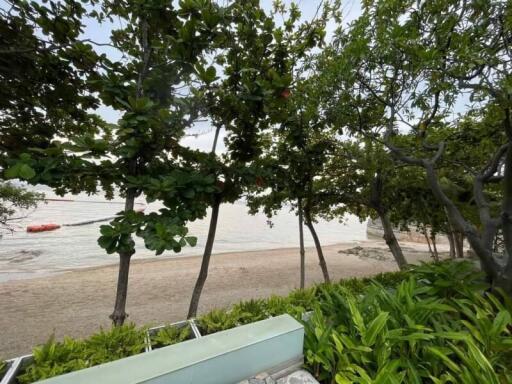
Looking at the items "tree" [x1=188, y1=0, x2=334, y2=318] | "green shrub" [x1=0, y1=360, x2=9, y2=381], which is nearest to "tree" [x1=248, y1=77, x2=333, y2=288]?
"tree" [x1=188, y1=0, x2=334, y2=318]

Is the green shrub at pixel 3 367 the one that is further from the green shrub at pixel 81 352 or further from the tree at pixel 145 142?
the tree at pixel 145 142

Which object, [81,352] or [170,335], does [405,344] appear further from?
[81,352]

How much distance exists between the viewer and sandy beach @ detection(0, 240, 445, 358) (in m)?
5.60

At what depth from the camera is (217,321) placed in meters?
2.20

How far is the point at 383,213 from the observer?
16.6 ft

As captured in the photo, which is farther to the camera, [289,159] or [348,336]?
[289,159]

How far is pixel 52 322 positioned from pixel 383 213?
8.62 metres

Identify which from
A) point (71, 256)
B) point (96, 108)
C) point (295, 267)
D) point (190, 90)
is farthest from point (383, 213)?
point (71, 256)

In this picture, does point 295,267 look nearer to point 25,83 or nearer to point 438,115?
point 438,115

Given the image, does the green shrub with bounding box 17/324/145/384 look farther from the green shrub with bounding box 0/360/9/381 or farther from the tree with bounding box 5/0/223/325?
the tree with bounding box 5/0/223/325

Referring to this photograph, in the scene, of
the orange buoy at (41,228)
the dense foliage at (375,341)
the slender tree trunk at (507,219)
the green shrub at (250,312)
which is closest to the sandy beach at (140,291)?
the dense foliage at (375,341)

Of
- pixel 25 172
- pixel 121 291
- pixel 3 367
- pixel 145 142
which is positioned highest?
pixel 145 142

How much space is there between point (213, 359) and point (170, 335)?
71 cm

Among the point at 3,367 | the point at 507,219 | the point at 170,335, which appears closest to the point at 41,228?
the point at 3,367
